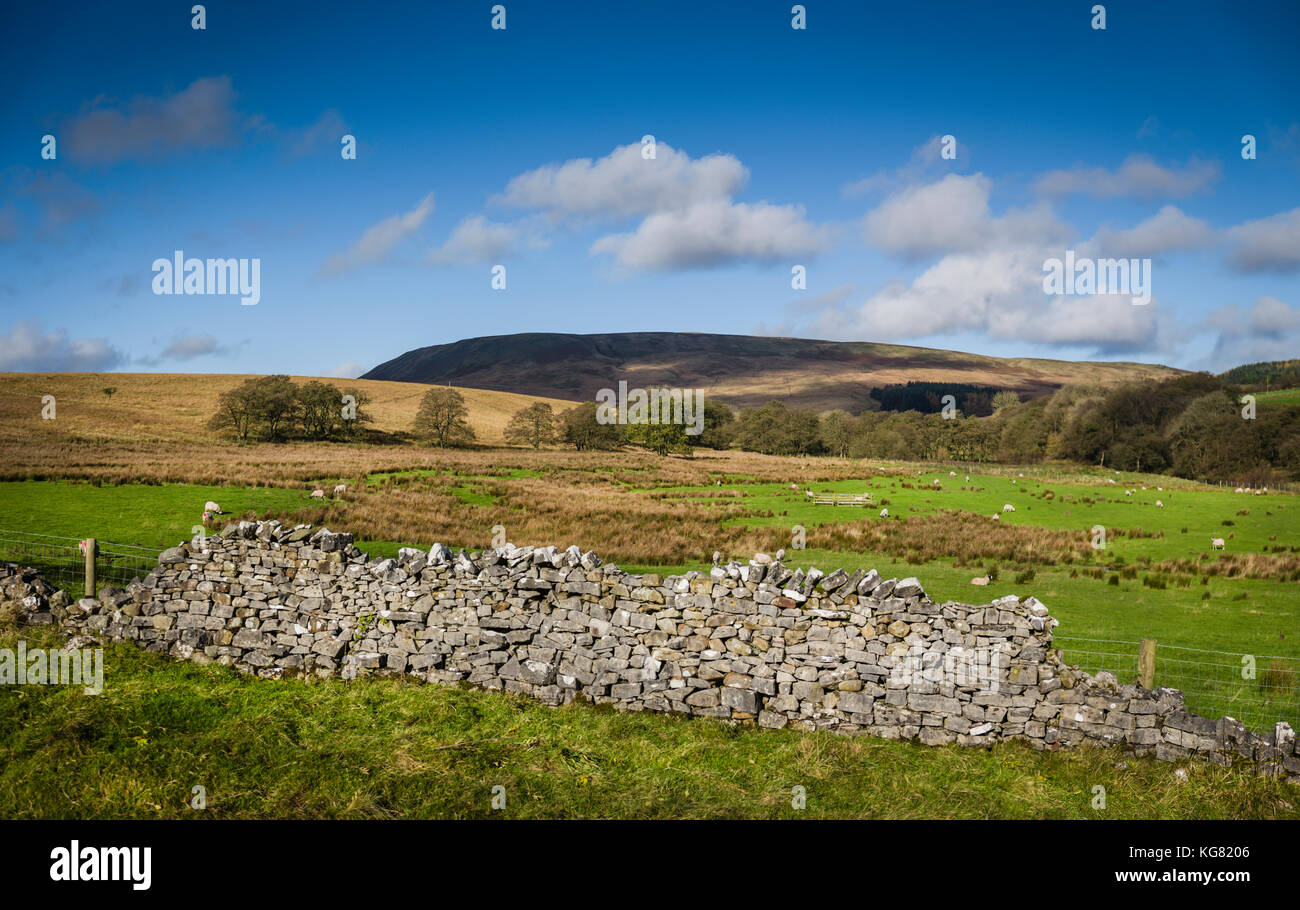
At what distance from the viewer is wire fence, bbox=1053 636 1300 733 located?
35.5ft

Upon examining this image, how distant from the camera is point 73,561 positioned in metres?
Answer: 16.7

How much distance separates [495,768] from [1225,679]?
12.6 metres

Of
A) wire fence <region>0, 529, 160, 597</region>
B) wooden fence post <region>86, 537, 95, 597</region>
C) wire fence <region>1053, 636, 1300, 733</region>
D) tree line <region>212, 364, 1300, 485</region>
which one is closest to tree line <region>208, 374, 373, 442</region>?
tree line <region>212, 364, 1300, 485</region>

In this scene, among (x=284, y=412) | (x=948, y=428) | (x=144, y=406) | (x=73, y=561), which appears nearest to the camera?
(x=73, y=561)

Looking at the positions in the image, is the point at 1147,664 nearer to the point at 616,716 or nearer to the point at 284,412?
the point at 616,716

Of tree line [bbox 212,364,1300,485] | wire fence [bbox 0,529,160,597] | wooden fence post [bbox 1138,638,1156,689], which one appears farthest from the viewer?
tree line [bbox 212,364,1300,485]

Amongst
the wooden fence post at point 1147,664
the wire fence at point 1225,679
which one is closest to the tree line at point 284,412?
the wire fence at point 1225,679

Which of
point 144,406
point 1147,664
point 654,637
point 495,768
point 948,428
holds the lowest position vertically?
point 495,768

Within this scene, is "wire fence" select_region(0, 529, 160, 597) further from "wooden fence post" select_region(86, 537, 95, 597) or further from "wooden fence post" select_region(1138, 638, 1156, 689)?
"wooden fence post" select_region(1138, 638, 1156, 689)

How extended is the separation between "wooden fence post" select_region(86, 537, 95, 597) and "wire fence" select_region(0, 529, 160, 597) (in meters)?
0.14

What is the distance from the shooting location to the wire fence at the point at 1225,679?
35.5ft

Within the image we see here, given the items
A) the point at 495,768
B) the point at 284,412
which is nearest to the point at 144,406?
the point at 284,412

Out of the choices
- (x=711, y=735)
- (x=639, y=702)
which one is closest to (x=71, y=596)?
(x=639, y=702)

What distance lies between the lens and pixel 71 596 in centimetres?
1392
